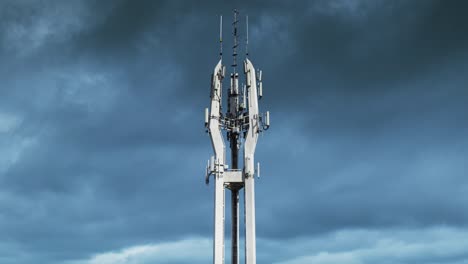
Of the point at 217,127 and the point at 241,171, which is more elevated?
the point at 217,127

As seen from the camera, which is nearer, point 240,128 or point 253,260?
point 253,260

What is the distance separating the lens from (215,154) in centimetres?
6022

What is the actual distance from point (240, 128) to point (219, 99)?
12.4 feet

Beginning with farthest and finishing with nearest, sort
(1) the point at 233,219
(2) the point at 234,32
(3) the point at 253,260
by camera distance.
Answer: (2) the point at 234,32 → (1) the point at 233,219 → (3) the point at 253,260

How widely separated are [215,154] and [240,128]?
4.31 m

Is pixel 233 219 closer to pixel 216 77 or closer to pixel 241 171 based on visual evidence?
pixel 241 171

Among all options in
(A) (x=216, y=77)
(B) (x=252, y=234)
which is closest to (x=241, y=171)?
(B) (x=252, y=234)

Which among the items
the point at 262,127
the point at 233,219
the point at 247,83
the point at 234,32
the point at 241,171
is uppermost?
the point at 234,32

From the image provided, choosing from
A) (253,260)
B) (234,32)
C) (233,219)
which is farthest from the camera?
(234,32)

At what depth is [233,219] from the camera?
59.5 meters

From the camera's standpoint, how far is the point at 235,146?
62.6m

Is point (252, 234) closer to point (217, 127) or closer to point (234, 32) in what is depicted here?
point (217, 127)

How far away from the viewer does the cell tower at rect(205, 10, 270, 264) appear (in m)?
56.6

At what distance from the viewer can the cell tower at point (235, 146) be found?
186 ft
